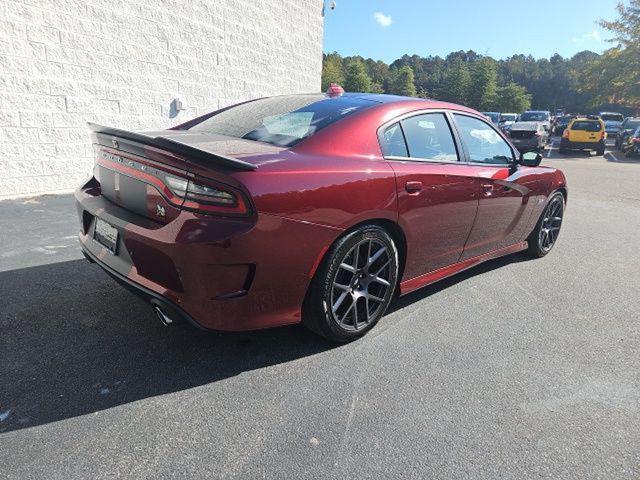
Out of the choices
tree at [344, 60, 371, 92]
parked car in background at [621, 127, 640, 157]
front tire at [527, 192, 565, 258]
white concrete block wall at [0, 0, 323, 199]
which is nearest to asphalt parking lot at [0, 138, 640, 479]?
front tire at [527, 192, 565, 258]

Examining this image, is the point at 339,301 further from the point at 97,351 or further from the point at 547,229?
the point at 547,229

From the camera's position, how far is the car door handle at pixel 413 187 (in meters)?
2.94

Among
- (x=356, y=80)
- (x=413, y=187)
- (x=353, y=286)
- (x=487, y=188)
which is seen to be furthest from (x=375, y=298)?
(x=356, y=80)

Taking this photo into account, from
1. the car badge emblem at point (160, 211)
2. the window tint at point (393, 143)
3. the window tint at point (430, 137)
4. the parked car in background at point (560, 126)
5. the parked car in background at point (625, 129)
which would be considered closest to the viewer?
the car badge emblem at point (160, 211)

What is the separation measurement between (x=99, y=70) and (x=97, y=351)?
212 inches

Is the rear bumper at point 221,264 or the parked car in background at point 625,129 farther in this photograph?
the parked car in background at point 625,129

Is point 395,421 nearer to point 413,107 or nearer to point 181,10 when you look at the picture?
point 413,107

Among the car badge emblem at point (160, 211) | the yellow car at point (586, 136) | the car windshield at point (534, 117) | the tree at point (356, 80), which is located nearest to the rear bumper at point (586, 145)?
the yellow car at point (586, 136)

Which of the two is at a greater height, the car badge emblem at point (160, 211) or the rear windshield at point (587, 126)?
the car badge emblem at point (160, 211)

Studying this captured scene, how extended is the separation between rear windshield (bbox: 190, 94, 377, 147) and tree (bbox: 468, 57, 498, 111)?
251ft

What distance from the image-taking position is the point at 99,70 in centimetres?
667

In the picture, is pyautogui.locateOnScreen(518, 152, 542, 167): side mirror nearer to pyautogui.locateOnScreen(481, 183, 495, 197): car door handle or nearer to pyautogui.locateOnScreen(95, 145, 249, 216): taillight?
pyautogui.locateOnScreen(481, 183, 495, 197): car door handle

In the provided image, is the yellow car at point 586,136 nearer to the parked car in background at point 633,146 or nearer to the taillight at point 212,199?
the parked car in background at point 633,146

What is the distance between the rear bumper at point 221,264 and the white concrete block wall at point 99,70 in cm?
453
